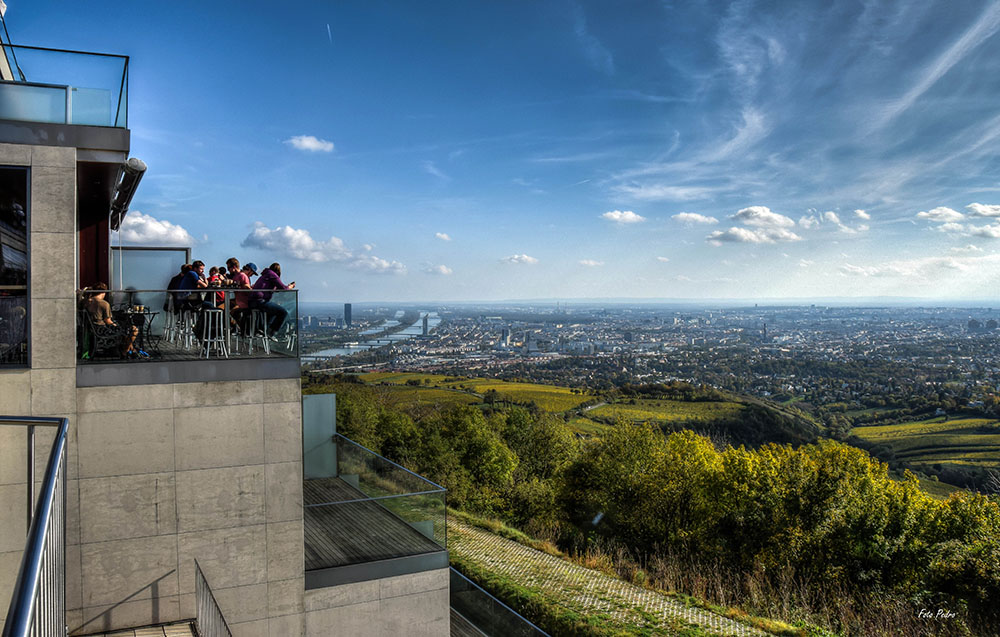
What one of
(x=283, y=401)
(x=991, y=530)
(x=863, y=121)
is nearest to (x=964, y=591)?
(x=991, y=530)

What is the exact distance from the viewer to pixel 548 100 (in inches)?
3073

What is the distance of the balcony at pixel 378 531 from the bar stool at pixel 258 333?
2.00 m

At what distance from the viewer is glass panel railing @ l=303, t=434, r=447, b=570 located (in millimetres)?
8438

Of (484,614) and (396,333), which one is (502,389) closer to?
(396,333)

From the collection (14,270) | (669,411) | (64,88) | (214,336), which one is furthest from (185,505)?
(669,411)

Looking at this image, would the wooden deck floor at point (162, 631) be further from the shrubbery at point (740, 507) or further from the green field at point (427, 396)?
the green field at point (427, 396)

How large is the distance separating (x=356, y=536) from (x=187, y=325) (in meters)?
3.73

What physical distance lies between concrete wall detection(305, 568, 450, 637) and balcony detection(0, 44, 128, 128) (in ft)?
20.4

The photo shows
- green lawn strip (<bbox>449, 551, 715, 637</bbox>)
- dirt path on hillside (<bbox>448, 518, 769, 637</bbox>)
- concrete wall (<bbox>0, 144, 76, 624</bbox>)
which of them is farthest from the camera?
dirt path on hillside (<bbox>448, 518, 769, 637</bbox>)

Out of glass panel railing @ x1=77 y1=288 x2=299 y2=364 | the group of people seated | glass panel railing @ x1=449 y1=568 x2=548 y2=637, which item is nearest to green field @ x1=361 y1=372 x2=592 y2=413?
glass panel railing @ x1=449 y1=568 x2=548 y2=637

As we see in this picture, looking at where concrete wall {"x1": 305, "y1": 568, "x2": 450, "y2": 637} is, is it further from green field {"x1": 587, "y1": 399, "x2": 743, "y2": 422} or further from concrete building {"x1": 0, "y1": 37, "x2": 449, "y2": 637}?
green field {"x1": 587, "y1": 399, "x2": 743, "y2": 422}

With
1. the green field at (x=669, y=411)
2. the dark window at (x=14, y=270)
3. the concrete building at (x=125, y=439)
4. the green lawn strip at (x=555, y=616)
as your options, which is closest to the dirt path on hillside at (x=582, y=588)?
the green lawn strip at (x=555, y=616)

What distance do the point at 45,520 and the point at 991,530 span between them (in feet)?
84.8

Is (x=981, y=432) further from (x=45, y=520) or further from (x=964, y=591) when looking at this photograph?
(x=45, y=520)
